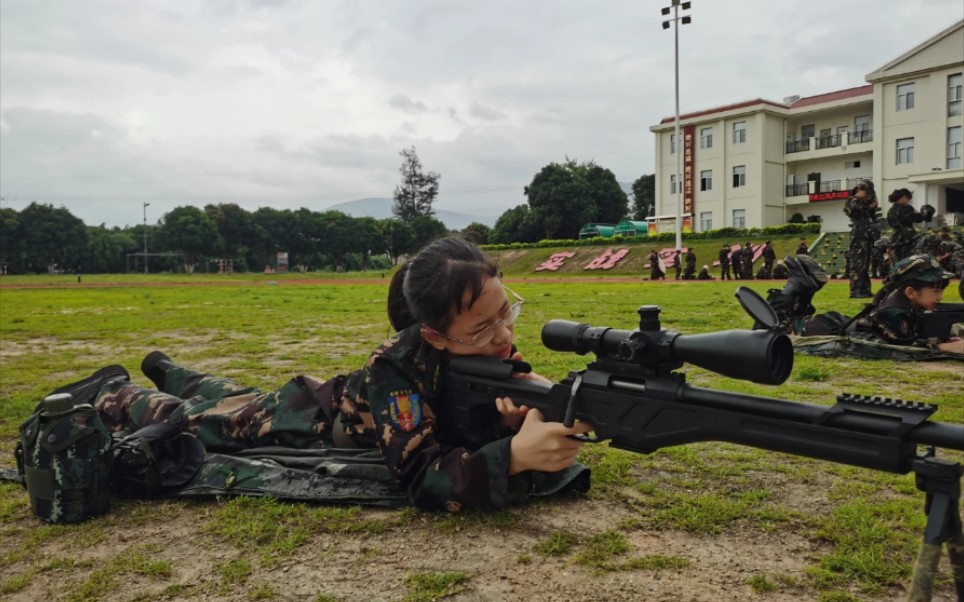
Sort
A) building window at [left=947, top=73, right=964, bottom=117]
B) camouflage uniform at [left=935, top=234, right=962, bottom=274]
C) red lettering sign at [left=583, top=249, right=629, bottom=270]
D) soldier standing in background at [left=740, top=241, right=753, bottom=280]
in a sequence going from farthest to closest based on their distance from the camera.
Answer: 1. red lettering sign at [left=583, top=249, right=629, bottom=270]
2. building window at [left=947, top=73, right=964, bottom=117]
3. soldier standing in background at [left=740, top=241, right=753, bottom=280]
4. camouflage uniform at [left=935, top=234, right=962, bottom=274]

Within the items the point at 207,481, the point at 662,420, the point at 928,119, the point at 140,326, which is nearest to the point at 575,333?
the point at 662,420

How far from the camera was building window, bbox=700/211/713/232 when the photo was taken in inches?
2202

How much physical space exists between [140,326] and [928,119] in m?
48.5

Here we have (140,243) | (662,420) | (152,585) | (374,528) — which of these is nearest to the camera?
(662,420)

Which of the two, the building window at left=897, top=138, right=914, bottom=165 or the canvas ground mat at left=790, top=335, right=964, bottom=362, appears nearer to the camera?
the canvas ground mat at left=790, top=335, right=964, bottom=362

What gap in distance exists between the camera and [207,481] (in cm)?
375

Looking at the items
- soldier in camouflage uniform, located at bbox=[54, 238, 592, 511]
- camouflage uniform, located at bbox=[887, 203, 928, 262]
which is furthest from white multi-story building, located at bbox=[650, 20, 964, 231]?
soldier in camouflage uniform, located at bbox=[54, 238, 592, 511]

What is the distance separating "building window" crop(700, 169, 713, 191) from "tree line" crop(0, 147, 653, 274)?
14545mm

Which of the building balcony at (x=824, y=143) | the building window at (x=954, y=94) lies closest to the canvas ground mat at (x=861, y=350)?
the building window at (x=954, y=94)

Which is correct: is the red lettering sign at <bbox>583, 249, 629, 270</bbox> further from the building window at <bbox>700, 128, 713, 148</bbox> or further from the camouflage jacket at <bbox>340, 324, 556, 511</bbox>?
the camouflage jacket at <bbox>340, 324, 556, 511</bbox>

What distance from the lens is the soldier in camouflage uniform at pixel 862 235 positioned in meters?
16.2

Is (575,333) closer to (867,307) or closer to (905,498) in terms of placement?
(905,498)

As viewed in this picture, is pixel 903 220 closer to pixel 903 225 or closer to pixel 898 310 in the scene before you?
pixel 903 225

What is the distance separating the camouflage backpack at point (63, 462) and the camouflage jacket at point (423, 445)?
4.52 feet
